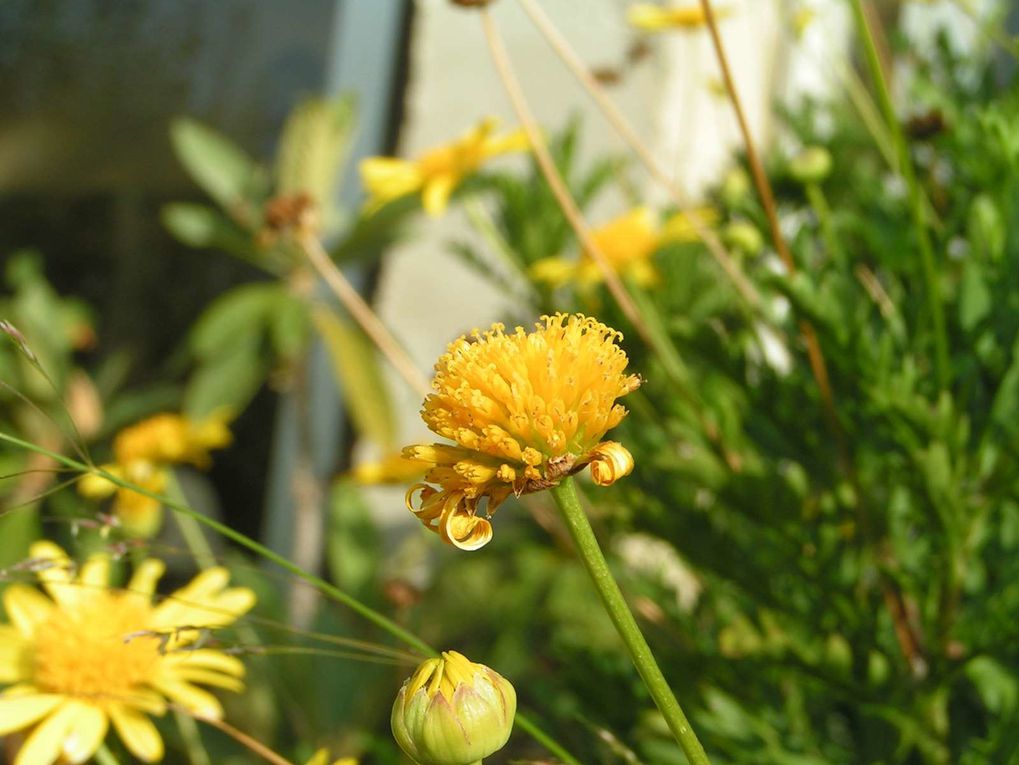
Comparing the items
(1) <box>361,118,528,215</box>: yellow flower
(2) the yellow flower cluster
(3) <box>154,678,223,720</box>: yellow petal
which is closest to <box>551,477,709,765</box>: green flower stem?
(3) <box>154,678,223,720</box>: yellow petal

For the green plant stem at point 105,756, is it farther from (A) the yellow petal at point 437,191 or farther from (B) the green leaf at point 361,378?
(B) the green leaf at point 361,378

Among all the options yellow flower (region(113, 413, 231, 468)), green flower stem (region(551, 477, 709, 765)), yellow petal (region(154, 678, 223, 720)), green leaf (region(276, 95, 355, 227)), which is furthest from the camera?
green leaf (region(276, 95, 355, 227))

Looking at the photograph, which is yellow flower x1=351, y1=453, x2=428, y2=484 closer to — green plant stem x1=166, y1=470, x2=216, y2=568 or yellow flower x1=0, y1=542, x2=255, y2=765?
green plant stem x1=166, y1=470, x2=216, y2=568

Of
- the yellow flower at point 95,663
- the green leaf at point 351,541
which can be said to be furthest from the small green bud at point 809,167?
the green leaf at point 351,541

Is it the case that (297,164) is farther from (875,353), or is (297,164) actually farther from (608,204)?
(875,353)

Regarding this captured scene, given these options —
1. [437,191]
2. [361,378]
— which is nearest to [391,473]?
[437,191]

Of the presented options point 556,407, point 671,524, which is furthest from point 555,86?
point 556,407
